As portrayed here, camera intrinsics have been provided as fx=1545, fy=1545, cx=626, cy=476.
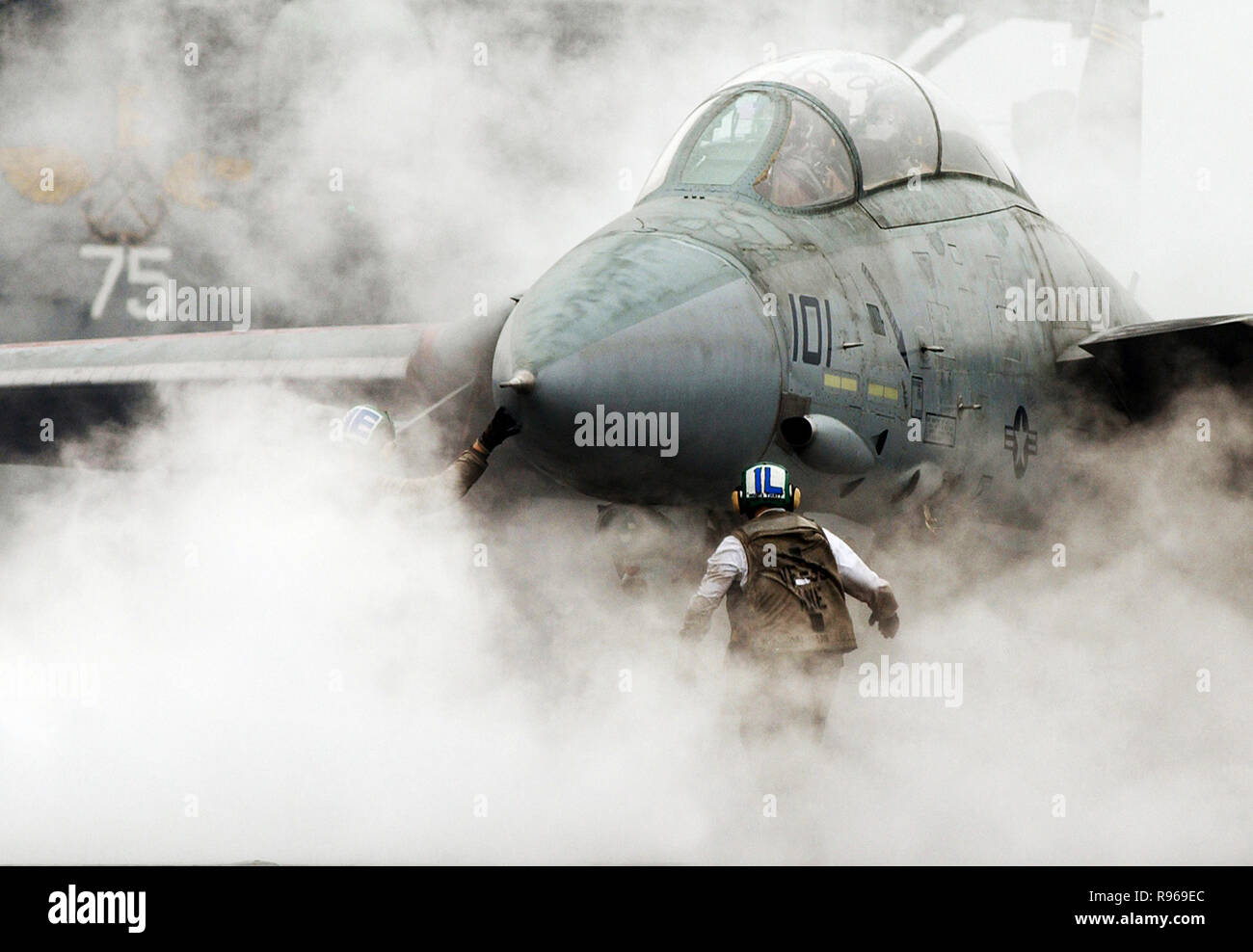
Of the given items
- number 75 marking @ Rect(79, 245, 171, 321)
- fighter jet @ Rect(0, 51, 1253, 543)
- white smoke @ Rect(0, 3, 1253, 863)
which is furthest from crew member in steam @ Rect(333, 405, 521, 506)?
number 75 marking @ Rect(79, 245, 171, 321)

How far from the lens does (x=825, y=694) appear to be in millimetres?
5680

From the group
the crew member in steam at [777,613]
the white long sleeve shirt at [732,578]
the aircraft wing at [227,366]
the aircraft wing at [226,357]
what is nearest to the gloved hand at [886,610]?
the white long sleeve shirt at [732,578]

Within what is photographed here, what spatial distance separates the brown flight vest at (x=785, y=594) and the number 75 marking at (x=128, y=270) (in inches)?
418

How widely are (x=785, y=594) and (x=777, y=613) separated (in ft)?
0.24

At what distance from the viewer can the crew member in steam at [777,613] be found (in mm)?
5500

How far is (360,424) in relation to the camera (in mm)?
6410

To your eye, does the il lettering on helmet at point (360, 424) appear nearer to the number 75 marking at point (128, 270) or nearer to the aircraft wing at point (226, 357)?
the aircraft wing at point (226, 357)

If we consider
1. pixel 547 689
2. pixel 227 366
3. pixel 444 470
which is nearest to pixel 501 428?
pixel 444 470

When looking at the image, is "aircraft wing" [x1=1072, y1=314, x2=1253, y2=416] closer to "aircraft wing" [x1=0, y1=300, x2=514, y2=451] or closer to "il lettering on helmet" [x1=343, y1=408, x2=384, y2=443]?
"aircraft wing" [x1=0, y1=300, x2=514, y2=451]

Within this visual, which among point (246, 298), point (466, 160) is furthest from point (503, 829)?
point (246, 298)

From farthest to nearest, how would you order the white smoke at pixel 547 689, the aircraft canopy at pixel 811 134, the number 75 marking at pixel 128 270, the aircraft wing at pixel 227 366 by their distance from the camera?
the number 75 marking at pixel 128 270 < the aircraft wing at pixel 227 366 < the aircraft canopy at pixel 811 134 < the white smoke at pixel 547 689

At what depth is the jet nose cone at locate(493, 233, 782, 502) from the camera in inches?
197

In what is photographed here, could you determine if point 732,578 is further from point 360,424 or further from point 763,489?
point 360,424

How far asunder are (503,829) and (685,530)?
1377mm
